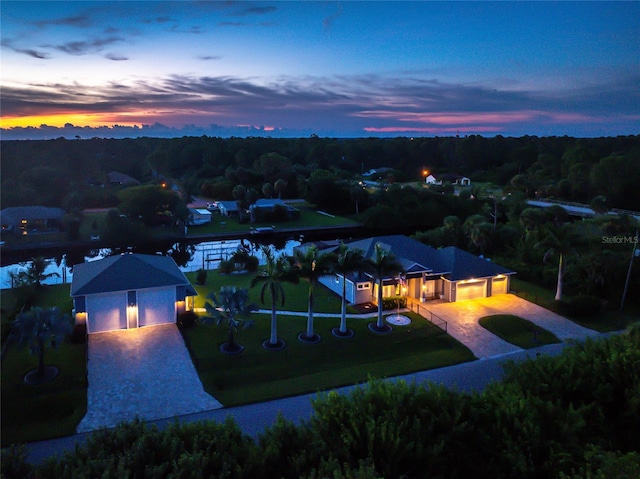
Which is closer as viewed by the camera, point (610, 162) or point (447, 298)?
point (447, 298)

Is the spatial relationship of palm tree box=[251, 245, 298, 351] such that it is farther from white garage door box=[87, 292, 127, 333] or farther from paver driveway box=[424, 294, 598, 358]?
paver driveway box=[424, 294, 598, 358]

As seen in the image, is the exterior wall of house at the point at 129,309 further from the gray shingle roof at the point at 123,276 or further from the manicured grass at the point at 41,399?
the manicured grass at the point at 41,399

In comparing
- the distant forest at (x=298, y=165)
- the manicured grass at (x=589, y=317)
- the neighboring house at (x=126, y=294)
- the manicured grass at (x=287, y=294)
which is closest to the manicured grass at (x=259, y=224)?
the distant forest at (x=298, y=165)

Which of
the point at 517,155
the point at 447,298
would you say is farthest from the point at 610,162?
the point at 447,298

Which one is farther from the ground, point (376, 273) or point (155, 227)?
point (376, 273)

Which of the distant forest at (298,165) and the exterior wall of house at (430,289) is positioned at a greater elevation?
the distant forest at (298,165)

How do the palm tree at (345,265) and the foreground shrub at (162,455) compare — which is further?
the palm tree at (345,265)

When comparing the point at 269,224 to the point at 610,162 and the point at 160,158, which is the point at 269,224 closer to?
the point at 610,162
